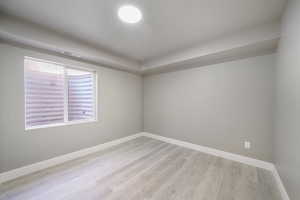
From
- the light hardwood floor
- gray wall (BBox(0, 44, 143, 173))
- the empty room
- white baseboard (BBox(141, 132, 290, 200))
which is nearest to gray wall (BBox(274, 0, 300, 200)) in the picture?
the empty room

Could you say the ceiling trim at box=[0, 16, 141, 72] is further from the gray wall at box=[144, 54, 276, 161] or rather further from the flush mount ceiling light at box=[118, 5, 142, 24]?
the gray wall at box=[144, 54, 276, 161]

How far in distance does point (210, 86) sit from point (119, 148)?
2.71 metres

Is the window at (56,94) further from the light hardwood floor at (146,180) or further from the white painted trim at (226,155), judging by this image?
the white painted trim at (226,155)

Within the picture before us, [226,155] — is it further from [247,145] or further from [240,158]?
[247,145]

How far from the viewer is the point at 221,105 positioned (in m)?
2.66

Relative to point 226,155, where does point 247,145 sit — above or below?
above

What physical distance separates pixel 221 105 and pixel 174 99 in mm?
1186

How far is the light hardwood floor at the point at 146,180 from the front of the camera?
157 centimetres

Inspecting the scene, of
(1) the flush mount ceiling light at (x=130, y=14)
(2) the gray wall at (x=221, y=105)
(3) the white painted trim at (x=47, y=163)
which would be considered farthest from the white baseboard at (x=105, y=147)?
(1) the flush mount ceiling light at (x=130, y=14)

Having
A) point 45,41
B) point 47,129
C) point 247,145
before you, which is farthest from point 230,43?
point 47,129

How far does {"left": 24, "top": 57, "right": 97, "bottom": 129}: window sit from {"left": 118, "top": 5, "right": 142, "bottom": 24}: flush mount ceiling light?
1.70 metres

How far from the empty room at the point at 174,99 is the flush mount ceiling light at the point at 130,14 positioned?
1cm

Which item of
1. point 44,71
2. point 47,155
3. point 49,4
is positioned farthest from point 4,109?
point 49,4

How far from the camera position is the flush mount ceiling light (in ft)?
5.02
